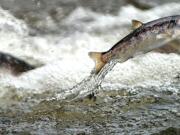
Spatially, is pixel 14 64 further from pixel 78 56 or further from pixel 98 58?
pixel 98 58

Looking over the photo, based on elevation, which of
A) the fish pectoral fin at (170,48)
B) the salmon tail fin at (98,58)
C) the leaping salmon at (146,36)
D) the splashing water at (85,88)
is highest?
the fish pectoral fin at (170,48)

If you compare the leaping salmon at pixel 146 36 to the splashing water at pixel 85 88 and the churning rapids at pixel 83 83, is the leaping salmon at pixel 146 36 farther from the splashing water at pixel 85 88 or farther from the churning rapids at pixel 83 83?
the splashing water at pixel 85 88

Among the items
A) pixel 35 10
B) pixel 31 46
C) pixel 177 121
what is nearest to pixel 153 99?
pixel 177 121

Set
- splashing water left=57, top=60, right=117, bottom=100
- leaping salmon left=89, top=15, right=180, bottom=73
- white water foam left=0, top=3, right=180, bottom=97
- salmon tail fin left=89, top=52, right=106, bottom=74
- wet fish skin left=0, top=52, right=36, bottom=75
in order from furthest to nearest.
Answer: wet fish skin left=0, top=52, right=36, bottom=75, white water foam left=0, top=3, right=180, bottom=97, splashing water left=57, top=60, right=117, bottom=100, salmon tail fin left=89, top=52, right=106, bottom=74, leaping salmon left=89, top=15, right=180, bottom=73

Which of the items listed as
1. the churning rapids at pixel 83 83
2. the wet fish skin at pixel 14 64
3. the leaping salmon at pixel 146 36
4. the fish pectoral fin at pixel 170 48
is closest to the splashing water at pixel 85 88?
the churning rapids at pixel 83 83

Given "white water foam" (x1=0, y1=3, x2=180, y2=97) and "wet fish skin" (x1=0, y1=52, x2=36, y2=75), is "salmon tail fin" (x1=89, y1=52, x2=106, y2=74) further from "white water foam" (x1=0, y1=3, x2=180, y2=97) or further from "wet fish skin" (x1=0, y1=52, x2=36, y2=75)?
"wet fish skin" (x1=0, y1=52, x2=36, y2=75)

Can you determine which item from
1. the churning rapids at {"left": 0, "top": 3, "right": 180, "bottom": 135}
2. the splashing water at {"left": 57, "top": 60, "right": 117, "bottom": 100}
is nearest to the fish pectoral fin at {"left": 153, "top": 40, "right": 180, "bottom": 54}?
the churning rapids at {"left": 0, "top": 3, "right": 180, "bottom": 135}

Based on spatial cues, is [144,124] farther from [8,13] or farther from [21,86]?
[8,13]

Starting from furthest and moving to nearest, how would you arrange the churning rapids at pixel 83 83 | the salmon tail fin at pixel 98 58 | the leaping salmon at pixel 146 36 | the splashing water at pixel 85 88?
1. the splashing water at pixel 85 88
2. the churning rapids at pixel 83 83
3. the salmon tail fin at pixel 98 58
4. the leaping salmon at pixel 146 36

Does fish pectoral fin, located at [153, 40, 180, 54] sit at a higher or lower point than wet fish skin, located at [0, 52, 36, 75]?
higher
